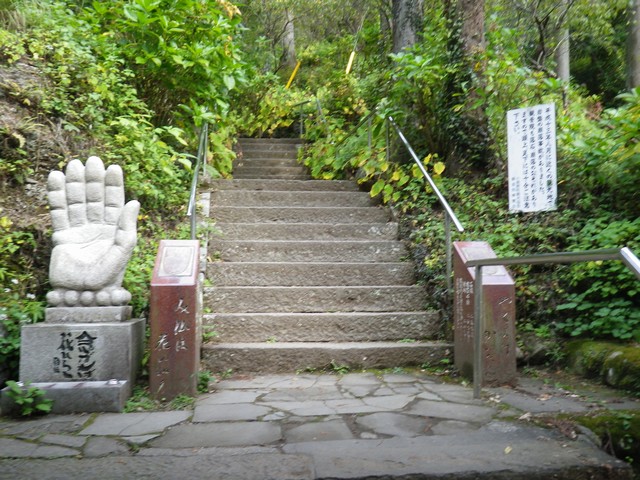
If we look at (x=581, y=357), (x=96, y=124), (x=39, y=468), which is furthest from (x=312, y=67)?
(x=39, y=468)

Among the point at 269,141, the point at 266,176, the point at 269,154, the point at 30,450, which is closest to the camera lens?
the point at 30,450

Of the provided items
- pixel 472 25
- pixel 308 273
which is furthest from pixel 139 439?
pixel 472 25

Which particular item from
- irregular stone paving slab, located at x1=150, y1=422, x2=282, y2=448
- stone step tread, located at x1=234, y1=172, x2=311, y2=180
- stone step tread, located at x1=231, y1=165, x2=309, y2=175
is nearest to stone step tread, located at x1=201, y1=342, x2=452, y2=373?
irregular stone paving slab, located at x1=150, y1=422, x2=282, y2=448

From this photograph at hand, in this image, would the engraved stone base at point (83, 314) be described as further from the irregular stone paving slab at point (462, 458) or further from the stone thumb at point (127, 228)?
the irregular stone paving slab at point (462, 458)

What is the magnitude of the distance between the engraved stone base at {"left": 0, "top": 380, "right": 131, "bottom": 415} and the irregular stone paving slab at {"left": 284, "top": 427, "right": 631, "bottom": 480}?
1316 mm

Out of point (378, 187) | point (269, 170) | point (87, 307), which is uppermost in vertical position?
point (269, 170)

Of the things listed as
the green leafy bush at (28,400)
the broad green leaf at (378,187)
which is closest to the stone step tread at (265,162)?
the broad green leaf at (378,187)

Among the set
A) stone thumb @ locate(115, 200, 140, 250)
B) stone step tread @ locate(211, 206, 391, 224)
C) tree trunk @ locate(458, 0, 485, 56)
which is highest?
tree trunk @ locate(458, 0, 485, 56)

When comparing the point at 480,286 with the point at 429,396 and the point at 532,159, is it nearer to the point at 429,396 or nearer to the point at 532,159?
the point at 429,396

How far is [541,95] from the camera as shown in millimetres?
6621

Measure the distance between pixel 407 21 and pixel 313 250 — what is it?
592cm

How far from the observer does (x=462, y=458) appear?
2.69 meters

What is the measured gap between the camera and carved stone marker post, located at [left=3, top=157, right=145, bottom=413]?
357 cm

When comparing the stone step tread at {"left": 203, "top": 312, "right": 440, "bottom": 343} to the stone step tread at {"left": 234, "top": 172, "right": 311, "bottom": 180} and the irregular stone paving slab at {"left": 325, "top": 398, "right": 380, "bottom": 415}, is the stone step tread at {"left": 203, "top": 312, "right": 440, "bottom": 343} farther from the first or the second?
the stone step tread at {"left": 234, "top": 172, "right": 311, "bottom": 180}
